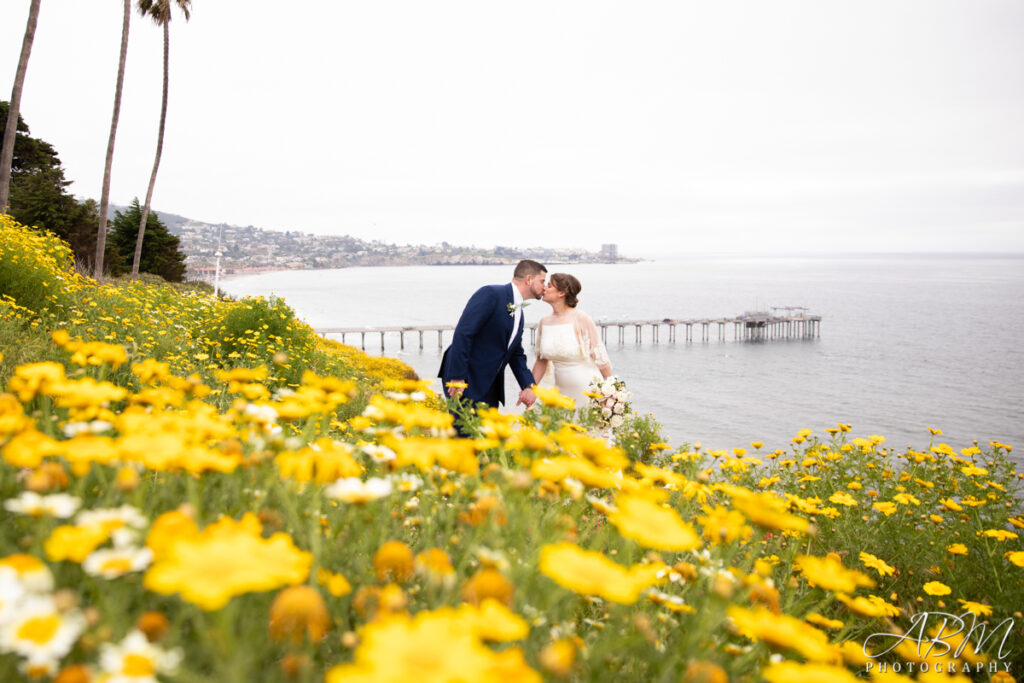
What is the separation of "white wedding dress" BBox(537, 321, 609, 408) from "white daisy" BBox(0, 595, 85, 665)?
256 inches

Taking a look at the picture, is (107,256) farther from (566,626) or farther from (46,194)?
(566,626)

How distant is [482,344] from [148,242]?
123 feet

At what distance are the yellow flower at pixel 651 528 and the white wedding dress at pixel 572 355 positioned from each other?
5.94 meters

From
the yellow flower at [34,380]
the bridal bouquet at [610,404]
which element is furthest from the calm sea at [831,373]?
the yellow flower at [34,380]

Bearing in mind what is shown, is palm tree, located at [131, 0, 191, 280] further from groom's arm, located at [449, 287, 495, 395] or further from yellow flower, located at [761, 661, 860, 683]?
yellow flower, located at [761, 661, 860, 683]

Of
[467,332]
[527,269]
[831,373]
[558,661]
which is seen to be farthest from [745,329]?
[558,661]

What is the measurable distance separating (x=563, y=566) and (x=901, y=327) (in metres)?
86.5

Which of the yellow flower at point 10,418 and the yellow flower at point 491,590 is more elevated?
the yellow flower at point 10,418

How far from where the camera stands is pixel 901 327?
74500mm

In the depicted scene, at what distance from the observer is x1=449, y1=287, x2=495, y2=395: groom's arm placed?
5812 mm

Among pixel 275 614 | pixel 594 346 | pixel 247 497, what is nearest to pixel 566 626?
pixel 275 614

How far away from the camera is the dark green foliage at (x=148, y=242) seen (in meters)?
36.7

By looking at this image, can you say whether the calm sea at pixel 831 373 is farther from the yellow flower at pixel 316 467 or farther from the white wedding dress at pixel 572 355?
the yellow flower at pixel 316 467

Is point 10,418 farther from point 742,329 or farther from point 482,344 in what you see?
point 742,329
